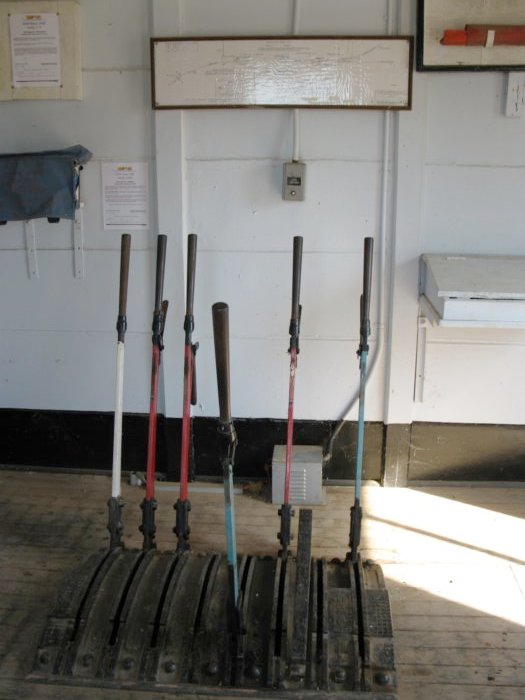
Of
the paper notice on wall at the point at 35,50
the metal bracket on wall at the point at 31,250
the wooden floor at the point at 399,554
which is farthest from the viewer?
the metal bracket on wall at the point at 31,250

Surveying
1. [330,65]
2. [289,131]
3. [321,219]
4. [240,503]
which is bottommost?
[240,503]

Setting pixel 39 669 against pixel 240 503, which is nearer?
pixel 39 669

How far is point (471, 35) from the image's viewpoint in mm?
3037

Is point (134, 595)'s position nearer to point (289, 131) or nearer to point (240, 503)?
point (240, 503)

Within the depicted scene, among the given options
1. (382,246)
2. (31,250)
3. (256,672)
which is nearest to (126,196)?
(31,250)

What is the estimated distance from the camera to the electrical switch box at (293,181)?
3271 millimetres

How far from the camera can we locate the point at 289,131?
3.29m

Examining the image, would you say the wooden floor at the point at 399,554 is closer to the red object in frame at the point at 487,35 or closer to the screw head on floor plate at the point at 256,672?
the screw head on floor plate at the point at 256,672

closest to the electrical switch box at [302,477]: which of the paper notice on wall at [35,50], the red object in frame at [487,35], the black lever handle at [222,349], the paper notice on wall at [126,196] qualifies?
the paper notice on wall at [126,196]

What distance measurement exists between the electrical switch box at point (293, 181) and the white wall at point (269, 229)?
0.07 metres

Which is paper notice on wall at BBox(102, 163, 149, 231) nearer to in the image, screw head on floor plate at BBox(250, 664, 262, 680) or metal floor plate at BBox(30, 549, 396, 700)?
metal floor plate at BBox(30, 549, 396, 700)

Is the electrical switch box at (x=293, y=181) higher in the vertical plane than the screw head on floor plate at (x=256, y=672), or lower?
higher

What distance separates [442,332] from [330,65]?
4.40ft

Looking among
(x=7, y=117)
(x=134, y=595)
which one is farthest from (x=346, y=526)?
(x=7, y=117)
